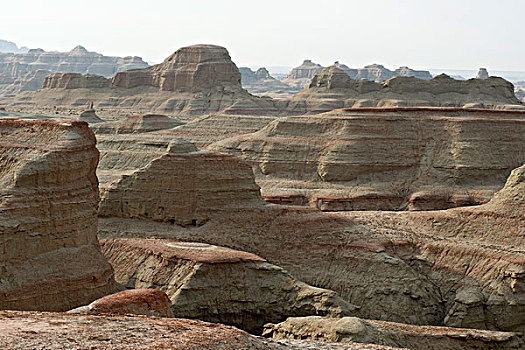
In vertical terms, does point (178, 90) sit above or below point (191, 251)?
above

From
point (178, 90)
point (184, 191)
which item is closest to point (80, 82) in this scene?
point (178, 90)

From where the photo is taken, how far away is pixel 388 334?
29.6 m

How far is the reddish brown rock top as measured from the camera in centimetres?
3550

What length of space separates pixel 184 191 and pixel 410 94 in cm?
7501

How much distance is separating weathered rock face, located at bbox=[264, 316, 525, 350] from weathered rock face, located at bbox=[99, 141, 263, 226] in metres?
14.1

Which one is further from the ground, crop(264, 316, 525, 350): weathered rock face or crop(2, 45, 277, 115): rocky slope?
crop(2, 45, 277, 115): rocky slope

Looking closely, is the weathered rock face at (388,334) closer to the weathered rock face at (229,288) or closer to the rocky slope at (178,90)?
the weathered rock face at (229,288)

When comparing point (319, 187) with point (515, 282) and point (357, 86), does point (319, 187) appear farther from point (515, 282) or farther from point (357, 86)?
point (357, 86)

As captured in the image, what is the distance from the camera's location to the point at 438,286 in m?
40.0

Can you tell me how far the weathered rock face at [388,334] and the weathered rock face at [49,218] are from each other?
7.87 m

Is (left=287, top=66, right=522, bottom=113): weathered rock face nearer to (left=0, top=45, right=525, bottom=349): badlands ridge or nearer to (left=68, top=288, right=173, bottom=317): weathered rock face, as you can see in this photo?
(left=0, top=45, right=525, bottom=349): badlands ridge

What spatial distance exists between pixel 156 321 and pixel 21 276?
34.5ft

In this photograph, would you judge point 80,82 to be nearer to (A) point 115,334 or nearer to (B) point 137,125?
(B) point 137,125

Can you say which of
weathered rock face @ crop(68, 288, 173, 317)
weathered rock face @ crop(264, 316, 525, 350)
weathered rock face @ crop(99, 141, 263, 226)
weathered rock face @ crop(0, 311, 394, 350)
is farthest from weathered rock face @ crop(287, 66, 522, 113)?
weathered rock face @ crop(0, 311, 394, 350)
